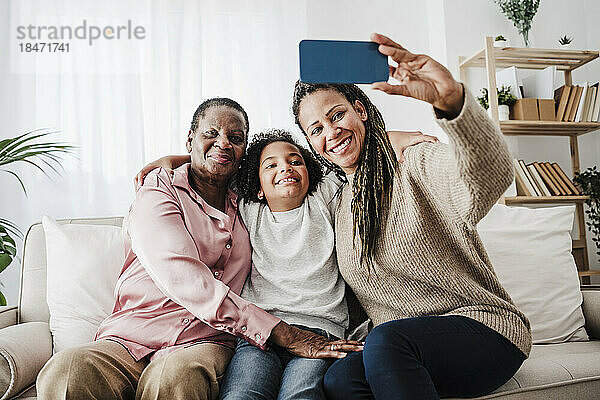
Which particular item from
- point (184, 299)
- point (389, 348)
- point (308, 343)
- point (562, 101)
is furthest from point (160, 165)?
point (562, 101)

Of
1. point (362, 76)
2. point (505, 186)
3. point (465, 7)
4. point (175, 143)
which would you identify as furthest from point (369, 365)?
point (465, 7)

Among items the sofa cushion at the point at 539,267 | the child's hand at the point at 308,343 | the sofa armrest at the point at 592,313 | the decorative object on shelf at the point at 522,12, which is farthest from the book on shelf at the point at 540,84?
the child's hand at the point at 308,343

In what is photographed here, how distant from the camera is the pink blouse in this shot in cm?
140

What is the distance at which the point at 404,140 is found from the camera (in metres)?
1.47

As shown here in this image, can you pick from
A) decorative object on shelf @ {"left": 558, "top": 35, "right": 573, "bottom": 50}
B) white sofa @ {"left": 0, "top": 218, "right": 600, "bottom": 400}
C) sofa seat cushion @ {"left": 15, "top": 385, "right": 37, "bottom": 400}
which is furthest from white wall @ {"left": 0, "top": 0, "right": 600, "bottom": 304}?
sofa seat cushion @ {"left": 15, "top": 385, "right": 37, "bottom": 400}

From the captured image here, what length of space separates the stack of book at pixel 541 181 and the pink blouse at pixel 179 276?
2.02m

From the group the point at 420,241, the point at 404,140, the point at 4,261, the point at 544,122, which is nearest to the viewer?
the point at 420,241

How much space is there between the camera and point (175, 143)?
9.87ft

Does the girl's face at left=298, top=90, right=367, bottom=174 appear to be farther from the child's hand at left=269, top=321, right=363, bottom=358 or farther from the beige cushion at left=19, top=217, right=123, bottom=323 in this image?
the beige cushion at left=19, top=217, right=123, bottom=323

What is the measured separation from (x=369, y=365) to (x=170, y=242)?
0.59 metres

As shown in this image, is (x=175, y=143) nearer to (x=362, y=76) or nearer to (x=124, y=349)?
(x=124, y=349)

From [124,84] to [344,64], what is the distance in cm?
216

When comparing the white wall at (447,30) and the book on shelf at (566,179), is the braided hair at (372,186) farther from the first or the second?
the book on shelf at (566,179)

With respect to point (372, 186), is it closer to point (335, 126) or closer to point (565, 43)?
point (335, 126)
